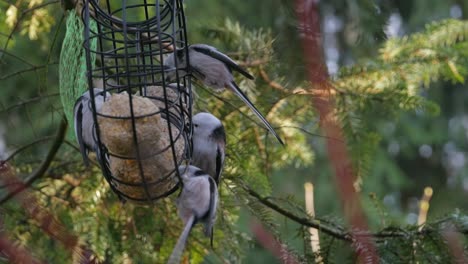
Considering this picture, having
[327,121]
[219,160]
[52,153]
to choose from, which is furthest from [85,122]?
[327,121]

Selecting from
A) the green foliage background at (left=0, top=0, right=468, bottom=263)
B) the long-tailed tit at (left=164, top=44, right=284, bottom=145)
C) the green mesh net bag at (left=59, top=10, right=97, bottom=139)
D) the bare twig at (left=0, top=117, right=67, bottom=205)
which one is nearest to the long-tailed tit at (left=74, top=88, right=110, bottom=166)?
the green mesh net bag at (left=59, top=10, right=97, bottom=139)

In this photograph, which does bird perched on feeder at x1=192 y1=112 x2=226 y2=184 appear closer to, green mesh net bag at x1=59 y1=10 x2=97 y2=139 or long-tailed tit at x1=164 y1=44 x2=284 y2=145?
long-tailed tit at x1=164 y1=44 x2=284 y2=145

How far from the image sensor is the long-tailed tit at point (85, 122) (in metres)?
1.85

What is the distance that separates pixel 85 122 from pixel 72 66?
28cm

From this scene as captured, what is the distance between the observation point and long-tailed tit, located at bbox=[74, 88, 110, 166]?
6.07ft

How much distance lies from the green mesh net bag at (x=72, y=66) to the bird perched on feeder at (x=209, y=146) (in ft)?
1.08

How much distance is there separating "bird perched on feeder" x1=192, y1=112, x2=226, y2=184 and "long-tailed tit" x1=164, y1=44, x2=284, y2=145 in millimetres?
149

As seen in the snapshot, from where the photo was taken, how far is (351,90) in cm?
287

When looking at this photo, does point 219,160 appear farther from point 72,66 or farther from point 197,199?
point 72,66

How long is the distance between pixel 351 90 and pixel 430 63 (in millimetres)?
348

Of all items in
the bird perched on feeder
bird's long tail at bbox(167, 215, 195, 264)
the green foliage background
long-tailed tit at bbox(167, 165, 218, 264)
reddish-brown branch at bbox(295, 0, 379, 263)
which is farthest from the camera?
the green foliage background

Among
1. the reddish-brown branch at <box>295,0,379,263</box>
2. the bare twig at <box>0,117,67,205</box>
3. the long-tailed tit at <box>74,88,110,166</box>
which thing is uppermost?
the reddish-brown branch at <box>295,0,379,263</box>

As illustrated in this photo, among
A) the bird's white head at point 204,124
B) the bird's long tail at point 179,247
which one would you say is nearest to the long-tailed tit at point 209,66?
the bird's white head at point 204,124

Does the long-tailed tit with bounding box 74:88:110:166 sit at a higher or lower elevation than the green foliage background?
higher
